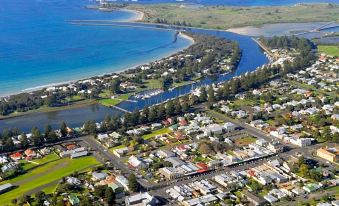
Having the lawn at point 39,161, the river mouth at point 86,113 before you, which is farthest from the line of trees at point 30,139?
the river mouth at point 86,113

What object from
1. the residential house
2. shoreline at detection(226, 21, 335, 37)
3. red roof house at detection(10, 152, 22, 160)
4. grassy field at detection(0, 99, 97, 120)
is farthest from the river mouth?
shoreline at detection(226, 21, 335, 37)

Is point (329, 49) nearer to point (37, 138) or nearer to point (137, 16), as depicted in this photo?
point (37, 138)

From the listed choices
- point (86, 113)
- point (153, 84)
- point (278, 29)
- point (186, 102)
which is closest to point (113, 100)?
point (86, 113)

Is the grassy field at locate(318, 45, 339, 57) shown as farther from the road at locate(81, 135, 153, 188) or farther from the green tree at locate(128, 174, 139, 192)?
the green tree at locate(128, 174, 139, 192)

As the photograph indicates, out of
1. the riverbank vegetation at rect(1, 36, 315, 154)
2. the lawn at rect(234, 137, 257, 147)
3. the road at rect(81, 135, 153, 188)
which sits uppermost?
the riverbank vegetation at rect(1, 36, 315, 154)

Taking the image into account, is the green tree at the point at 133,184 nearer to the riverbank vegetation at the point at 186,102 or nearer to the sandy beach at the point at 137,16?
the riverbank vegetation at the point at 186,102

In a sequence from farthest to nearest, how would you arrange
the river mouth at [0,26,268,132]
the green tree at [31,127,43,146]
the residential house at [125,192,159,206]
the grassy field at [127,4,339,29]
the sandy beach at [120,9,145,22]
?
the sandy beach at [120,9,145,22] < the grassy field at [127,4,339,29] < the river mouth at [0,26,268,132] < the green tree at [31,127,43,146] < the residential house at [125,192,159,206]
